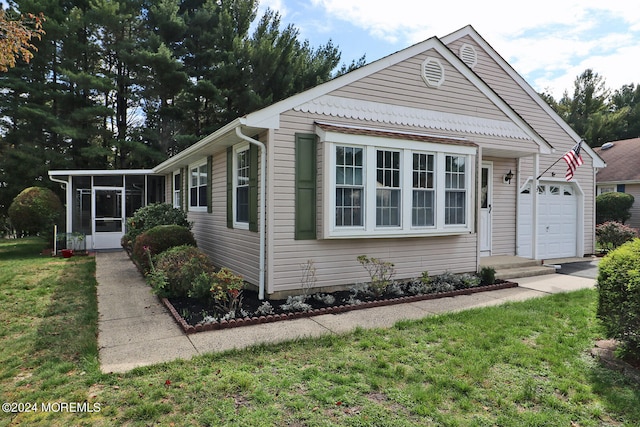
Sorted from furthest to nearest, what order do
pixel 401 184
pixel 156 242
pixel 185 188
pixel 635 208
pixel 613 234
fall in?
pixel 635 208 < pixel 613 234 < pixel 185 188 < pixel 156 242 < pixel 401 184

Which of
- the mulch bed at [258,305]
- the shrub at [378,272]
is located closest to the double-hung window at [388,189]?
the shrub at [378,272]

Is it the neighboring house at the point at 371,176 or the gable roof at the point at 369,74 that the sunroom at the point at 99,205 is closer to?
the neighboring house at the point at 371,176

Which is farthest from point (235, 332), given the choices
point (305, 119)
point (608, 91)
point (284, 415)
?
point (608, 91)

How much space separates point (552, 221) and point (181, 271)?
10114 millimetres

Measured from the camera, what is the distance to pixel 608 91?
31.0m

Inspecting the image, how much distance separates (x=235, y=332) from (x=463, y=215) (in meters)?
5.22

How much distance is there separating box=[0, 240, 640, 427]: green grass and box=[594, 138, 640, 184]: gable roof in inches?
591

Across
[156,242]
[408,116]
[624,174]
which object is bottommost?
[156,242]

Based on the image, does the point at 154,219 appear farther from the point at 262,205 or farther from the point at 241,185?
the point at 262,205

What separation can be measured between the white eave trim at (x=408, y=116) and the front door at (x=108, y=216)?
35.1 ft

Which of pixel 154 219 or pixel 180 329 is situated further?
pixel 154 219

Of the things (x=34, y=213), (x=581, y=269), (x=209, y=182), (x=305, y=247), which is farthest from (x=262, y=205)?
(x=34, y=213)

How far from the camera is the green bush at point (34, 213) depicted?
13406 millimetres

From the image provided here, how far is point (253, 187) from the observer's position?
22.0 ft
